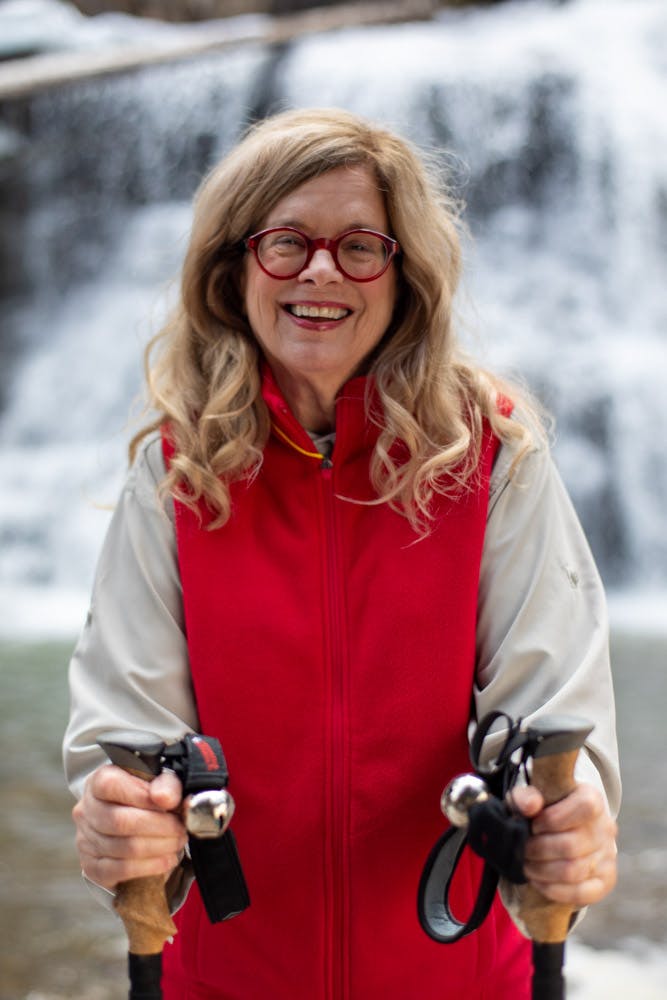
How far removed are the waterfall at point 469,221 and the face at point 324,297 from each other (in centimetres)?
625

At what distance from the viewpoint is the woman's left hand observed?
1.32 m

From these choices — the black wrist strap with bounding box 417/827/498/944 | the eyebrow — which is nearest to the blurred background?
the eyebrow

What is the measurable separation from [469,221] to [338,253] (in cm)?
963

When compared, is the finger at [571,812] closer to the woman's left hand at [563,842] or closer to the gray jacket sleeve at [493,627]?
the woman's left hand at [563,842]

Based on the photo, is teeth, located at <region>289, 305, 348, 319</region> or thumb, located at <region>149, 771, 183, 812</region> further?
teeth, located at <region>289, 305, 348, 319</region>

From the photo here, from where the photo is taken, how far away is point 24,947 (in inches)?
129

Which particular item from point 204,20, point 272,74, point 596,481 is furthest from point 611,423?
point 204,20

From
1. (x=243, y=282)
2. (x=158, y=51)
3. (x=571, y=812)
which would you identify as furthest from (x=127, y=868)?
(x=158, y=51)

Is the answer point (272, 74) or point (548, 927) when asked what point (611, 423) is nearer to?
point (272, 74)

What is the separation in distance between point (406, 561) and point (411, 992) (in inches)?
A: 22.6

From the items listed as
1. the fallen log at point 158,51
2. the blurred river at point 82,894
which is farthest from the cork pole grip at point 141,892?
the fallen log at point 158,51

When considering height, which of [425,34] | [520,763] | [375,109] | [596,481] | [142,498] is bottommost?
[596,481]

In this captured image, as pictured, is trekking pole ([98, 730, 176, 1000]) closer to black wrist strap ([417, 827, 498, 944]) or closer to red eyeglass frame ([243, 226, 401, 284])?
black wrist strap ([417, 827, 498, 944])

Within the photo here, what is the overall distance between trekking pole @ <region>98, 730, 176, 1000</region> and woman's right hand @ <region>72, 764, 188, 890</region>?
15 millimetres
